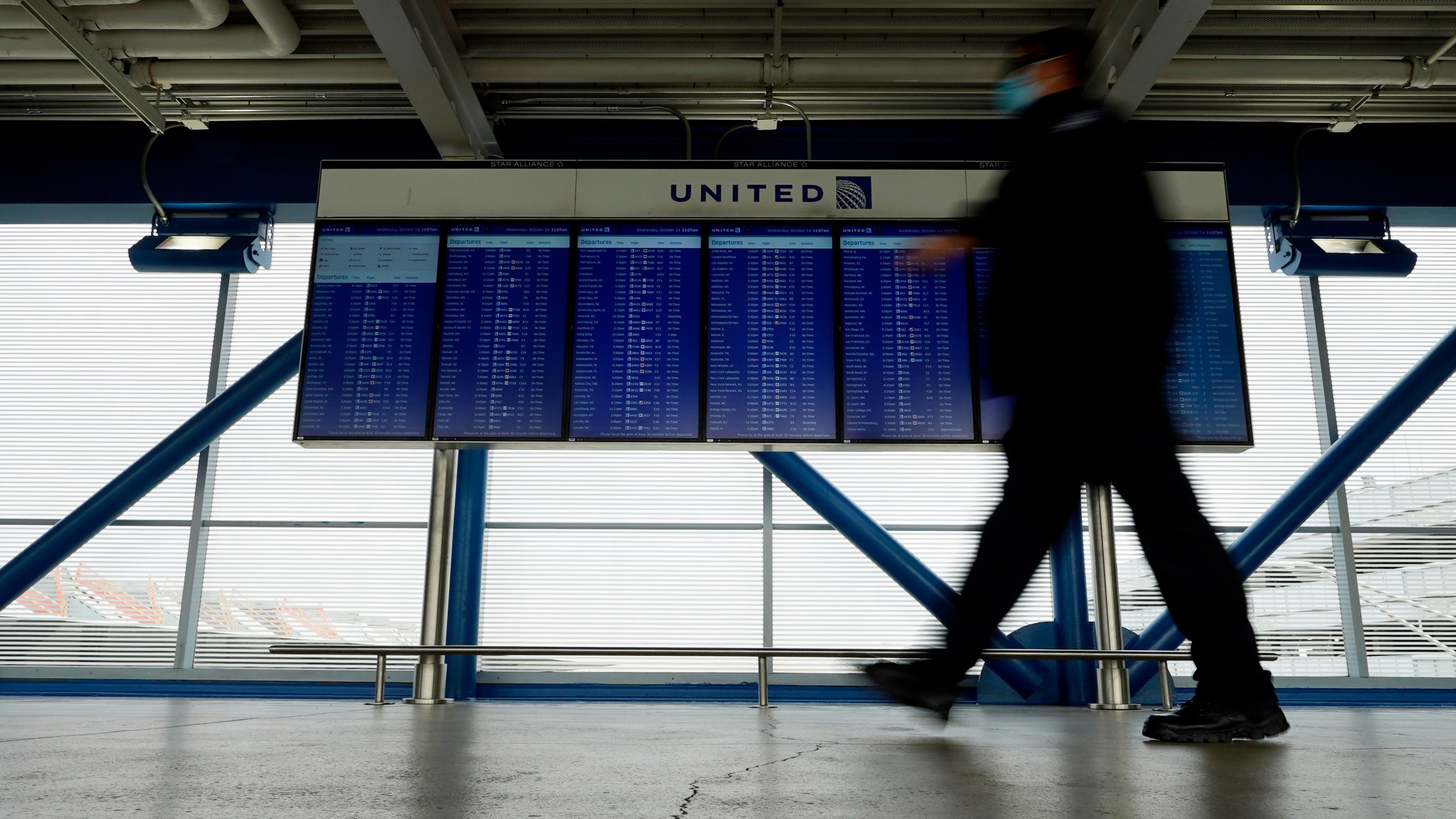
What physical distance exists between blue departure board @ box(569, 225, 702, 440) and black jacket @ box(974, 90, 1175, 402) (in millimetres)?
2171

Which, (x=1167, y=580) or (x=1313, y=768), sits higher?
(x=1167, y=580)

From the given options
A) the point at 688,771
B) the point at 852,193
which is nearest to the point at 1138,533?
the point at 688,771

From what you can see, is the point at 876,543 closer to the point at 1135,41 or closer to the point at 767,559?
the point at 767,559

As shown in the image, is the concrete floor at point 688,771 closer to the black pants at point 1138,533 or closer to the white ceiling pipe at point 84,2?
the black pants at point 1138,533

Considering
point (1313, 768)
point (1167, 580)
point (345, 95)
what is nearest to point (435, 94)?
point (345, 95)

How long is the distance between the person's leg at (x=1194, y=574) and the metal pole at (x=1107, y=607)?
2115 mm

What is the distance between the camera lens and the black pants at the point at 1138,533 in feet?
7.57

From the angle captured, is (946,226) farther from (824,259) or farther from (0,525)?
Result: (0,525)

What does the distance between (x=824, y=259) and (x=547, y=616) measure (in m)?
3.21

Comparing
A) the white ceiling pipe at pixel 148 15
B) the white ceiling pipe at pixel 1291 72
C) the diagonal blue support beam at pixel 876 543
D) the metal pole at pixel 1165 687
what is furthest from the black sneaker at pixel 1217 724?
the white ceiling pipe at pixel 148 15

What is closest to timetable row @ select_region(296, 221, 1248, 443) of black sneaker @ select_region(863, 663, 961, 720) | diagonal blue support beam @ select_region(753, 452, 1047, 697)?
diagonal blue support beam @ select_region(753, 452, 1047, 697)

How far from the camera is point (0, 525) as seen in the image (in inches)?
267

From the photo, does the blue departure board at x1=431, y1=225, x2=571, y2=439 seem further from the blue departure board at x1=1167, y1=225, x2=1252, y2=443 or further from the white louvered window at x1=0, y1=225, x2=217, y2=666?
the white louvered window at x1=0, y1=225, x2=217, y2=666

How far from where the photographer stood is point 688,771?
1.48 metres
